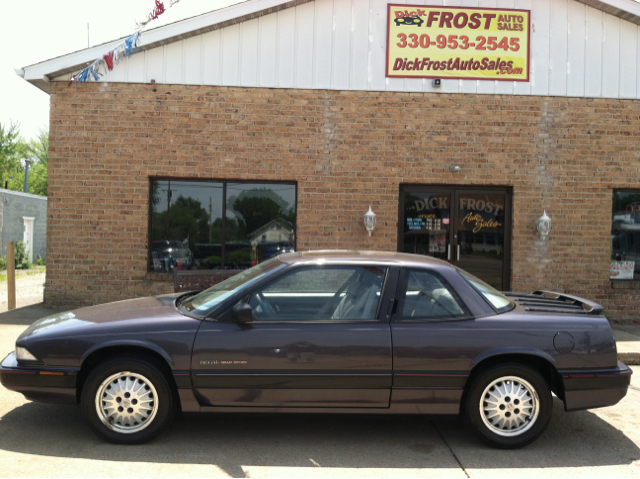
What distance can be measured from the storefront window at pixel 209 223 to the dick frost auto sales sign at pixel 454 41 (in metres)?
3.07

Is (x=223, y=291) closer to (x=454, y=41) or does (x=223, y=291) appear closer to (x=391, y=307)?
(x=391, y=307)

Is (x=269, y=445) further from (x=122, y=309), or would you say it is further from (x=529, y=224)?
(x=529, y=224)

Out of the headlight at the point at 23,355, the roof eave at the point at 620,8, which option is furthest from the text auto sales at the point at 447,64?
the headlight at the point at 23,355

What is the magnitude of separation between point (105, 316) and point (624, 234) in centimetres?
916

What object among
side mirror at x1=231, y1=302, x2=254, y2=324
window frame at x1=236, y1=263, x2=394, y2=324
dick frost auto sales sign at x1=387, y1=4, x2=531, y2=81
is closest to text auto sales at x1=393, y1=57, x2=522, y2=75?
dick frost auto sales sign at x1=387, y1=4, x2=531, y2=81

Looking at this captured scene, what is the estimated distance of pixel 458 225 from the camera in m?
10.3

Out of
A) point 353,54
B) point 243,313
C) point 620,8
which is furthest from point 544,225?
point 243,313

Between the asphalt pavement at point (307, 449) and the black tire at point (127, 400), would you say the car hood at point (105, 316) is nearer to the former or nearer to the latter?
the black tire at point (127, 400)

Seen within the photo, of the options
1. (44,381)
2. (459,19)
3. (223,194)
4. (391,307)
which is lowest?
(44,381)

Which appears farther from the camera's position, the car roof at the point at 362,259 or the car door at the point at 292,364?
the car roof at the point at 362,259

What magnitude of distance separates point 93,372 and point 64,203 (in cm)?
637

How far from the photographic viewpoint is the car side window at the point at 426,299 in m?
4.51

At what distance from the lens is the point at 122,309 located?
4.87 meters

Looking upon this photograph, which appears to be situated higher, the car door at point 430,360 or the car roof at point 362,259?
the car roof at point 362,259
